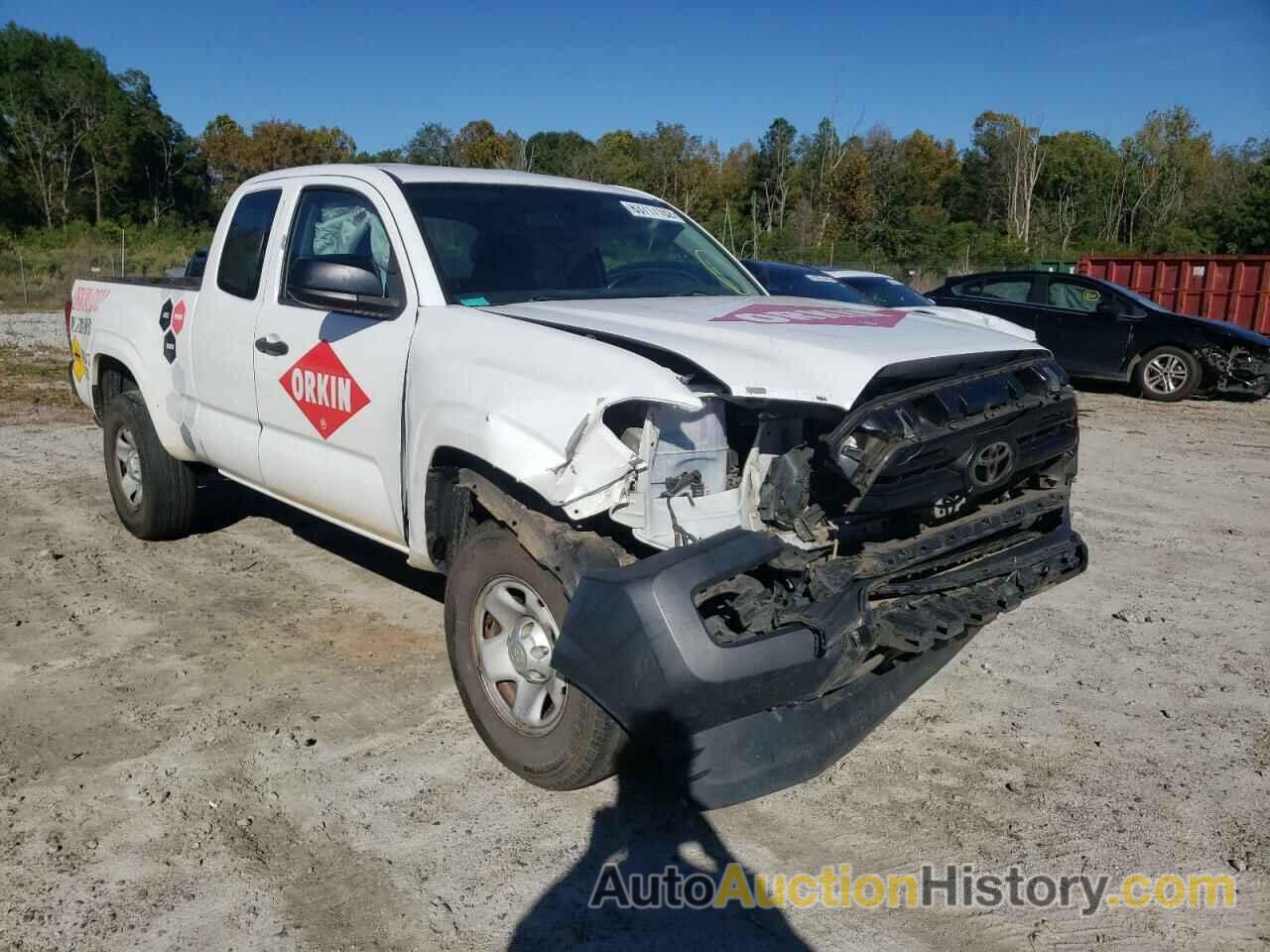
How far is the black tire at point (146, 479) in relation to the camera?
19.0 feet

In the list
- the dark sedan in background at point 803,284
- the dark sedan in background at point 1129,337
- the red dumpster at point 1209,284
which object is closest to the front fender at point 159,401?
the dark sedan in background at point 803,284

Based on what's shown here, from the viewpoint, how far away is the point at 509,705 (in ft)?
11.6

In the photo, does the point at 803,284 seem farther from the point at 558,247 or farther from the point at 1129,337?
the point at 558,247

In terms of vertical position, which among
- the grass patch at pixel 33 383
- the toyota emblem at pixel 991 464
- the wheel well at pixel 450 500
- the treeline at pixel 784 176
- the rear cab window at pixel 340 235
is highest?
the treeline at pixel 784 176

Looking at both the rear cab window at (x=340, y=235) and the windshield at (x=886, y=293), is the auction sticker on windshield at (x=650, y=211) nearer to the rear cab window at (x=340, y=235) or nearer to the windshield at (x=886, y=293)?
the rear cab window at (x=340, y=235)

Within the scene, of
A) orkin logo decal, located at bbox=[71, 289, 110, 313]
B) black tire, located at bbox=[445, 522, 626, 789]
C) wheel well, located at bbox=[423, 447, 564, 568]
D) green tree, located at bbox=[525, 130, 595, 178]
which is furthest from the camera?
green tree, located at bbox=[525, 130, 595, 178]

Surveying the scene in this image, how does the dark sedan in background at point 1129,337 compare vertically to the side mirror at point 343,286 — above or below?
below

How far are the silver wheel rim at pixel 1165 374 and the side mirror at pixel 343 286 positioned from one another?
11.9 meters

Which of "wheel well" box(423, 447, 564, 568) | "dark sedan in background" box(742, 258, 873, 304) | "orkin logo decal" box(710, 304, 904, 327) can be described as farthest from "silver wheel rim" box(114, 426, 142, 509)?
"dark sedan in background" box(742, 258, 873, 304)

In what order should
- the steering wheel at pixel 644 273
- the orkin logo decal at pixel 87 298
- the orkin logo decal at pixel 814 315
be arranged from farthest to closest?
the orkin logo decal at pixel 87 298, the steering wheel at pixel 644 273, the orkin logo decal at pixel 814 315

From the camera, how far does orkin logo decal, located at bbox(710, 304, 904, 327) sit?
3730mm

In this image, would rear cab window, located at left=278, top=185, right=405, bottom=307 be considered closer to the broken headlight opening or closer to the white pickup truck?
the white pickup truck

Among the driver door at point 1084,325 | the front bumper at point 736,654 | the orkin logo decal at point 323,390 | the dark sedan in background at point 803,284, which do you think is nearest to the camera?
the front bumper at point 736,654

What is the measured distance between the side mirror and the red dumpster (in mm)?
17110
